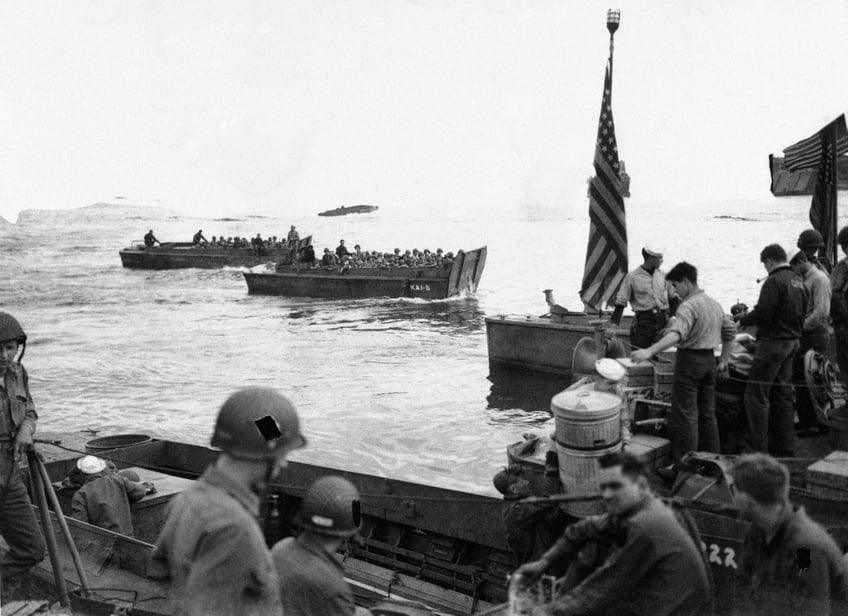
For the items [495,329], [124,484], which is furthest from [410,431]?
[124,484]

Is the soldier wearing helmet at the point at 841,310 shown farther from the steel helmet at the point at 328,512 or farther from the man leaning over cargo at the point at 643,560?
the steel helmet at the point at 328,512

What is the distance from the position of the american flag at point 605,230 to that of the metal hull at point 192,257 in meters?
31.3

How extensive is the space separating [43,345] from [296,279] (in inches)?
441

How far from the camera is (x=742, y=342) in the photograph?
8031mm

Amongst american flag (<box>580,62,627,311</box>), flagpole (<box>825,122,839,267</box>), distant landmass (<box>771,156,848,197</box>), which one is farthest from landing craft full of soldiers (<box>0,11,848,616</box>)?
american flag (<box>580,62,627,311</box>)

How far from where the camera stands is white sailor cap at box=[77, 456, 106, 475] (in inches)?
314

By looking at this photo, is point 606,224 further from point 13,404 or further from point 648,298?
point 13,404

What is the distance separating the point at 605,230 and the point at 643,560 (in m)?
11.3

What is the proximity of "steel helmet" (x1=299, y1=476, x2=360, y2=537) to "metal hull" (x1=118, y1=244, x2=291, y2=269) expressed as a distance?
4154 cm

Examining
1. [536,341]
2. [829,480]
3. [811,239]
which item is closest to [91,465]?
[829,480]

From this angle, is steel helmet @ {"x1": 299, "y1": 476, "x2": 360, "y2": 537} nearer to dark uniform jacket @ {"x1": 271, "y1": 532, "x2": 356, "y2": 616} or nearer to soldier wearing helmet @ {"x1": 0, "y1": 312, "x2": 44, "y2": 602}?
dark uniform jacket @ {"x1": 271, "y1": 532, "x2": 356, "y2": 616}

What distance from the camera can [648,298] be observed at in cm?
992

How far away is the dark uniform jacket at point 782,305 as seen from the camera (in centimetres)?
700

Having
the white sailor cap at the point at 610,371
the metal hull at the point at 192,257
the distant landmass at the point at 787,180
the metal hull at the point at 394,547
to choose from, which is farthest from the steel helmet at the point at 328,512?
the metal hull at the point at 192,257
